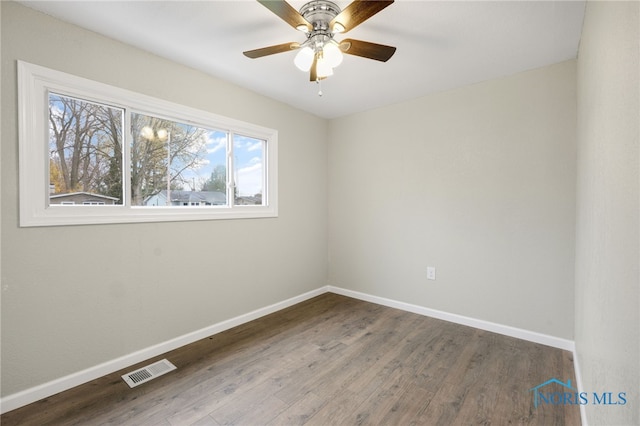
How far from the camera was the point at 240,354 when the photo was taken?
2400 millimetres

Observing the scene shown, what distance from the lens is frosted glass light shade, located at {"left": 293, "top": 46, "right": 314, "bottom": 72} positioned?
1.82m

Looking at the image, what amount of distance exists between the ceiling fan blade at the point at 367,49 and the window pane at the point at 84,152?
178cm

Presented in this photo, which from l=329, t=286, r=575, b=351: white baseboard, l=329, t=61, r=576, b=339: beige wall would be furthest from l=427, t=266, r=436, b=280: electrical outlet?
l=329, t=286, r=575, b=351: white baseboard

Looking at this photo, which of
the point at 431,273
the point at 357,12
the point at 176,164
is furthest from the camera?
the point at 431,273

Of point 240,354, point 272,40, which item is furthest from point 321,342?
point 272,40

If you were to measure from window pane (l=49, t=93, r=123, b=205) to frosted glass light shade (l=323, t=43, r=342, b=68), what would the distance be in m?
1.65

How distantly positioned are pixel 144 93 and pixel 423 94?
270cm

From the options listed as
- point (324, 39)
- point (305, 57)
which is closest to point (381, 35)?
point (324, 39)

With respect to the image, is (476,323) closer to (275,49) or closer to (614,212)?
(614,212)

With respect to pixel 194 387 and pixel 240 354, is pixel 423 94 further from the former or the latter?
pixel 194 387

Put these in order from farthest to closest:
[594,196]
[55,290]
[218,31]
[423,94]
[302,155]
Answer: [302,155]
[423,94]
[218,31]
[55,290]
[594,196]

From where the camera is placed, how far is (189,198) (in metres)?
2.69

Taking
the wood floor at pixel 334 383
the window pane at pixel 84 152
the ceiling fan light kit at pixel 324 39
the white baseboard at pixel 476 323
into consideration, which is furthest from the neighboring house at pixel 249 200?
the white baseboard at pixel 476 323

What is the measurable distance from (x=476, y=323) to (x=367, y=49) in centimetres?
271
